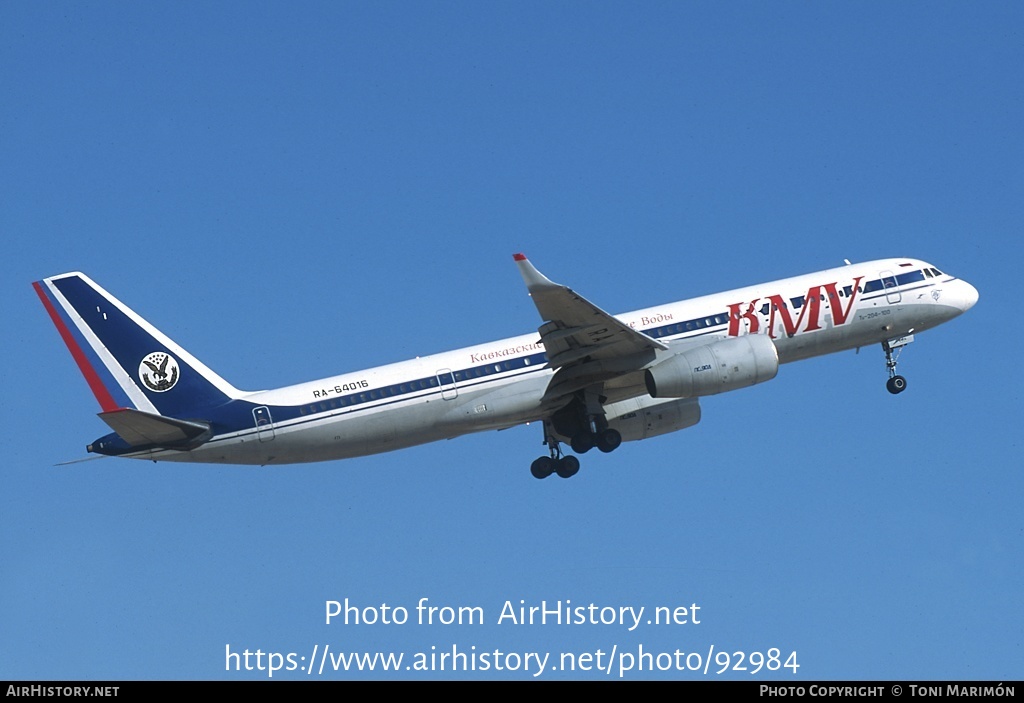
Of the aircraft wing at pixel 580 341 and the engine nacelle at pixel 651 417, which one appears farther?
the engine nacelle at pixel 651 417

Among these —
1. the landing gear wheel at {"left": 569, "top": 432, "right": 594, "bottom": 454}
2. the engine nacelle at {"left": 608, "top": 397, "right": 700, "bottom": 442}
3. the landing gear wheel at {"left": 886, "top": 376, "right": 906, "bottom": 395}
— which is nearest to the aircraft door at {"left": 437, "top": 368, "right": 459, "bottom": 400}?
the landing gear wheel at {"left": 569, "top": 432, "right": 594, "bottom": 454}

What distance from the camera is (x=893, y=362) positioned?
54719mm

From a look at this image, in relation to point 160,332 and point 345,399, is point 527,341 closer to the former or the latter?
point 345,399

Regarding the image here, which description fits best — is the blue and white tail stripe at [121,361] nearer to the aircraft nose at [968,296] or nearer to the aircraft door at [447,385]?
the aircraft door at [447,385]

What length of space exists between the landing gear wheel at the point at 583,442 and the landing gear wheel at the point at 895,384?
505 inches

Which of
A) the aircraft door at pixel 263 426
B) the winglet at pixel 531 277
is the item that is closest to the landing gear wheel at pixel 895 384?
the winglet at pixel 531 277

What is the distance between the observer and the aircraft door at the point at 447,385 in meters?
48.7

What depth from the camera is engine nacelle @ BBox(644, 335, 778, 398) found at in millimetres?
47750

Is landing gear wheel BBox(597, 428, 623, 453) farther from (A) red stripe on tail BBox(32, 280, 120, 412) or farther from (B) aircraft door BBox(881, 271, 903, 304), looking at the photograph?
(A) red stripe on tail BBox(32, 280, 120, 412)

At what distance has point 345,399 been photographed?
157 feet

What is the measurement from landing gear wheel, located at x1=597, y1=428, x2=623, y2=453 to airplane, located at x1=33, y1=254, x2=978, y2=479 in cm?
5
